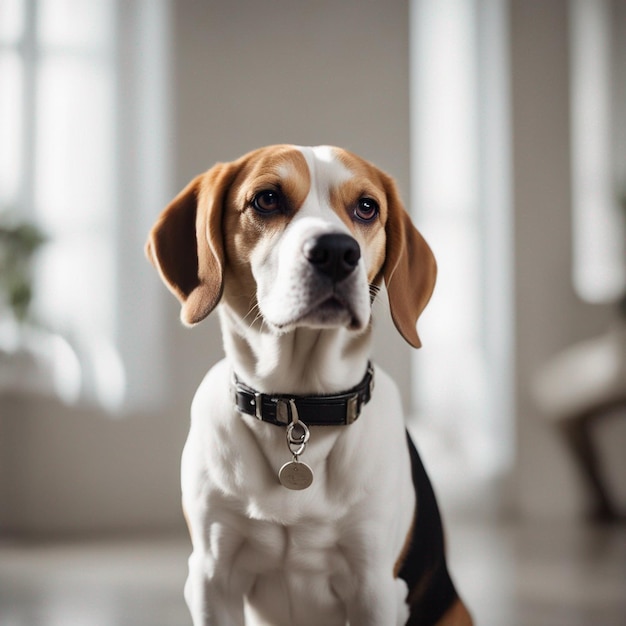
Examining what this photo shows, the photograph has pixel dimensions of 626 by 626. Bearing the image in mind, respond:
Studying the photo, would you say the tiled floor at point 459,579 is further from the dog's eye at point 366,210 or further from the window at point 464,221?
the dog's eye at point 366,210

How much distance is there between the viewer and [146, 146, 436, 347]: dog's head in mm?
1150

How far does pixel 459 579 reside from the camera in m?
2.55

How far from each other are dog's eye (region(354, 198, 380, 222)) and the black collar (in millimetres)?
298

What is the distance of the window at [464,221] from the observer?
3.66 metres

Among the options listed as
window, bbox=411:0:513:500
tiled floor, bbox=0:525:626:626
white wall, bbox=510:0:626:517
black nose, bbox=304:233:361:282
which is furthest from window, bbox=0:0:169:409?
black nose, bbox=304:233:361:282

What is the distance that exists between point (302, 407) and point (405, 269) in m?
0.31

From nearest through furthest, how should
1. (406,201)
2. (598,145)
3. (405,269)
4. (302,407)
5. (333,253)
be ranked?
1. (333,253)
2. (302,407)
3. (405,269)
4. (406,201)
5. (598,145)

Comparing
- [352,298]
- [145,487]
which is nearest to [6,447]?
[145,487]

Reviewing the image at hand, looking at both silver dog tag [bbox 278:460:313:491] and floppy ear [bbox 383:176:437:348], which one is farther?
floppy ear [bbox 383:176:437:348]

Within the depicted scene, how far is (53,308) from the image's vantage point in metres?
3.46

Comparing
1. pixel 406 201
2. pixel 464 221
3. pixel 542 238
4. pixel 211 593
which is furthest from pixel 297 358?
pixel 542 238

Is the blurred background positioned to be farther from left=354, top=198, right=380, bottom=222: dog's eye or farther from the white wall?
left=354, top=198, right=380, bottom=222: dog's eye

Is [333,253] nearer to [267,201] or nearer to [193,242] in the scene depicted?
[267,201]

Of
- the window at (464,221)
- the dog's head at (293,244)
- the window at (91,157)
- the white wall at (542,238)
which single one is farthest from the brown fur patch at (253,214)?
the white wall at (542,238)
